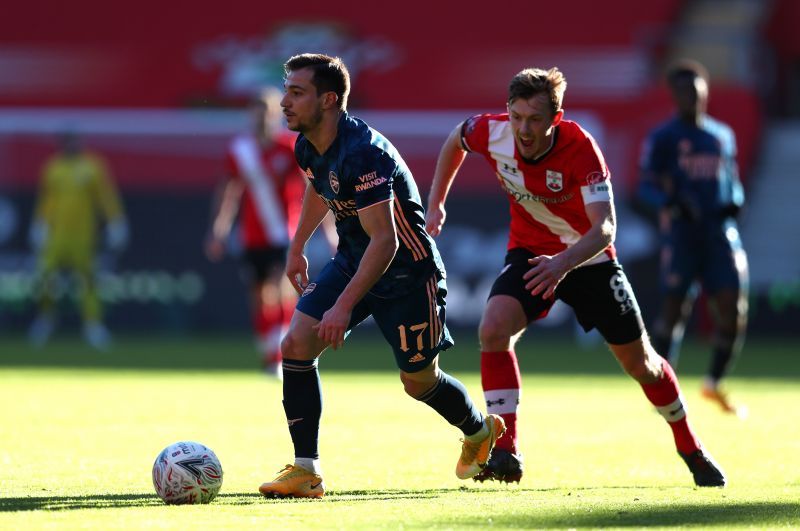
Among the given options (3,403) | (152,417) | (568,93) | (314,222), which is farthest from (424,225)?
(568,93)

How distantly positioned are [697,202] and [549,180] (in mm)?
4109

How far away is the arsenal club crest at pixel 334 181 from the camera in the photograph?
628cm

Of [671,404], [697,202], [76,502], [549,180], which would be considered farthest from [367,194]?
[697,202]

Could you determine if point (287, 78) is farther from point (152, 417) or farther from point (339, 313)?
point (152, 417)

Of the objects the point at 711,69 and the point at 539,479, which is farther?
the point at 711,69

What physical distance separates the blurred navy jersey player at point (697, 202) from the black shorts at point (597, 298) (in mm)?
3737

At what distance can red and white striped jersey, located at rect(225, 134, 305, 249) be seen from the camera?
13.6 metres

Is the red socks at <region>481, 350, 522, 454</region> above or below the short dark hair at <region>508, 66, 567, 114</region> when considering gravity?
below

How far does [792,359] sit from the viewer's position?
56.9 ft

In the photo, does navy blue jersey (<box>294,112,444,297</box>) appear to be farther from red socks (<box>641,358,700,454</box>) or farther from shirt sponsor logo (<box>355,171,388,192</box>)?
red socks (<box>641,358,700,454</box>)

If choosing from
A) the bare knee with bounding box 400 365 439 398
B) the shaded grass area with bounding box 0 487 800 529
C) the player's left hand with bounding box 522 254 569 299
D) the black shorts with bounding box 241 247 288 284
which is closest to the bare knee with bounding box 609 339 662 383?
the shaded grass area with bounding box 0 487 800 529

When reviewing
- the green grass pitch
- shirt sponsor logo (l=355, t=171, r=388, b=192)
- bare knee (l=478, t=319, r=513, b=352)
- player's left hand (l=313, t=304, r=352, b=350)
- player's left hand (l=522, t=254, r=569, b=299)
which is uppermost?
shirt sponsor logo (l=355, t=171, r=388, b=192)

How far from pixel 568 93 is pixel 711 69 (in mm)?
2966

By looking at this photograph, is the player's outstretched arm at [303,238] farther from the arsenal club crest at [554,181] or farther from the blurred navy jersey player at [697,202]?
the blurred navy jersey player at [697,202]
